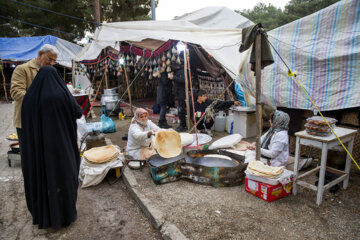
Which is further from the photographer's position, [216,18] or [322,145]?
[216,18]

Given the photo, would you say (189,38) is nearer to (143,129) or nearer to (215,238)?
(143,129)

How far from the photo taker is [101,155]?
3.86 m

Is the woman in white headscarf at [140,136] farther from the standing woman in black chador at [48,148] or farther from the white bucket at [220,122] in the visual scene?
the white bucket at [220,122]

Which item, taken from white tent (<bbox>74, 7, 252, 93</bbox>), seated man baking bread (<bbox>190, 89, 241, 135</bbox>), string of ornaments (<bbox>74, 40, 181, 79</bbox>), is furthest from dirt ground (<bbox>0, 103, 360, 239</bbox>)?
string of ornaments (<bbox>74, 40, 181, 79</bbox>)

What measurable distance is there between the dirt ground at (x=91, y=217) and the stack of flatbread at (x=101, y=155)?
16.9 inches

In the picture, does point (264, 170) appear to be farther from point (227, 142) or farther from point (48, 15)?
Result: point (48, 15)

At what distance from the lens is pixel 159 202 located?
3078mm

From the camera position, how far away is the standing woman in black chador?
2.36m

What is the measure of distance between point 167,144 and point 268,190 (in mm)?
1773

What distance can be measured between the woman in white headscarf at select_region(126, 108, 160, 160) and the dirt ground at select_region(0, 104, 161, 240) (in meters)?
0.61

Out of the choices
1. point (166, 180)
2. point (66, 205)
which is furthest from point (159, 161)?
point (66, 205)

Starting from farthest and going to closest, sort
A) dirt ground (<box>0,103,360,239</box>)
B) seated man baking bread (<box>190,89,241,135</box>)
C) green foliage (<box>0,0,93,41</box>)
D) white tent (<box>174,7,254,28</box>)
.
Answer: green foliage (<box>0,0,93,41</box>) → white tent (<box>174,7,254,28</box>) → seated man baking bread (<box>190,89,241,135</box>) → dirt ground (<box>0,103,360,239</box>)

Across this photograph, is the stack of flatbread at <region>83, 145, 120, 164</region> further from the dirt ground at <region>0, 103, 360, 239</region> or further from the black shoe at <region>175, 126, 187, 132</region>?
the black shoe at <region>175, 126, 187, 132</region>

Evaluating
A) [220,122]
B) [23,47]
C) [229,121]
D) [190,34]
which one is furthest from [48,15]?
[229,121]
